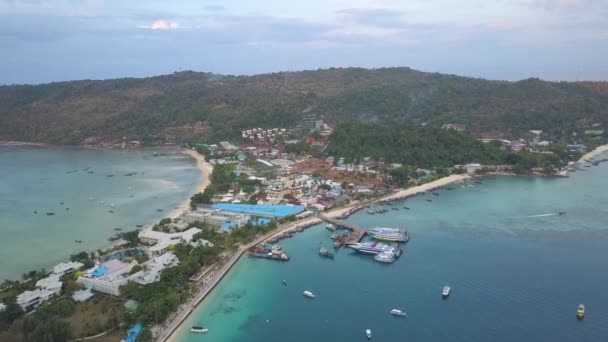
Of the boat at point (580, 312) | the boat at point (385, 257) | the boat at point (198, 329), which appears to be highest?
the boat at point (385, 257)

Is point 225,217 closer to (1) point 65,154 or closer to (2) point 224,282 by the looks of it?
(2) point 224,282

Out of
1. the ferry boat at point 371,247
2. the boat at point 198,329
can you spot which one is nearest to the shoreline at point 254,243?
the boat at point 198,329

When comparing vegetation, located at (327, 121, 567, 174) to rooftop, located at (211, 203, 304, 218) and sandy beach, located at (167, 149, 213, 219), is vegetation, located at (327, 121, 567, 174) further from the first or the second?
sandy beach, located at (167, 149, 213, 219)

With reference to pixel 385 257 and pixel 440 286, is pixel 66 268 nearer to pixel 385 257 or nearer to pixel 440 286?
pixel 385 257

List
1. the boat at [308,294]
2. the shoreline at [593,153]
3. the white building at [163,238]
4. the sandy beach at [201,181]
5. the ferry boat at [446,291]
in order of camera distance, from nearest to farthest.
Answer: the ferry boat at [446,291]
the boat at [308,294]
the white building at [163,238]
the sandy beach at [201,181]
the shoreline at [593,153]

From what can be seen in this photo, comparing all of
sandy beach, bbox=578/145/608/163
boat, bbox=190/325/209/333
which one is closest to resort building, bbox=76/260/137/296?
boat, bbox=190/325/209/333

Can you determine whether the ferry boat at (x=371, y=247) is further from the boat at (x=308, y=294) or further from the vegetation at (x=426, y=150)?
the vegetation at (x=426, y=150)
